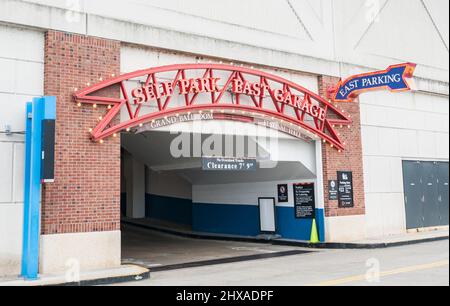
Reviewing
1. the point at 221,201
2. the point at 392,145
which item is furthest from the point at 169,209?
the point at 392,145

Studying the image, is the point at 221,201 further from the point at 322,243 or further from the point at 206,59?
the point at 206,59

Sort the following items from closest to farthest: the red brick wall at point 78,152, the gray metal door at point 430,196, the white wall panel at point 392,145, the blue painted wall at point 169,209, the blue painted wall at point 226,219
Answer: the red brick wall at point 78,152 → the white wall panel at point 392,145 → the blue painted wall at point 226,219 → the gray metal door at point 430,196 → the blue painted wall at point 169,209

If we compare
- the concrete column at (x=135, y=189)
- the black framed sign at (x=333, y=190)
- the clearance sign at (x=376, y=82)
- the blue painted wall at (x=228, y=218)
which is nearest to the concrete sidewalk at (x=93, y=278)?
the blue painted wall at (x=228, y=218)

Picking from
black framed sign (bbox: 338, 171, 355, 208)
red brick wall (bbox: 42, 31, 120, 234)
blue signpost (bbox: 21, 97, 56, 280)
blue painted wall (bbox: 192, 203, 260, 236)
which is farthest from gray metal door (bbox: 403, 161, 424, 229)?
blue signpost (bbox: 21, 97, 56, 280)

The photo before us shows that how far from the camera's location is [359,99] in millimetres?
19031

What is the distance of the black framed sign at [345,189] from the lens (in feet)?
58.4

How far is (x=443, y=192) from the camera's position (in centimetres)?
2203

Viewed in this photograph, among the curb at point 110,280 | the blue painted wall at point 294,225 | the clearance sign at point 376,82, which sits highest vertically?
the clearance sign at point 376,82

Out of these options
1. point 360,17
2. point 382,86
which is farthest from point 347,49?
point 382,86

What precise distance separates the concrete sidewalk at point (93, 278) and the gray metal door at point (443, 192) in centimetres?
1445

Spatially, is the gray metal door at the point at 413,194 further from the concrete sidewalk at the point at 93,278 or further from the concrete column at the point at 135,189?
the concrete column at the point at 135,189

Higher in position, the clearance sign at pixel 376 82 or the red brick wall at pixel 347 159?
the clearance sign at pixel 376 82

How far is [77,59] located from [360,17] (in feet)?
37.1

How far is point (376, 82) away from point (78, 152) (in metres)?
9.51
